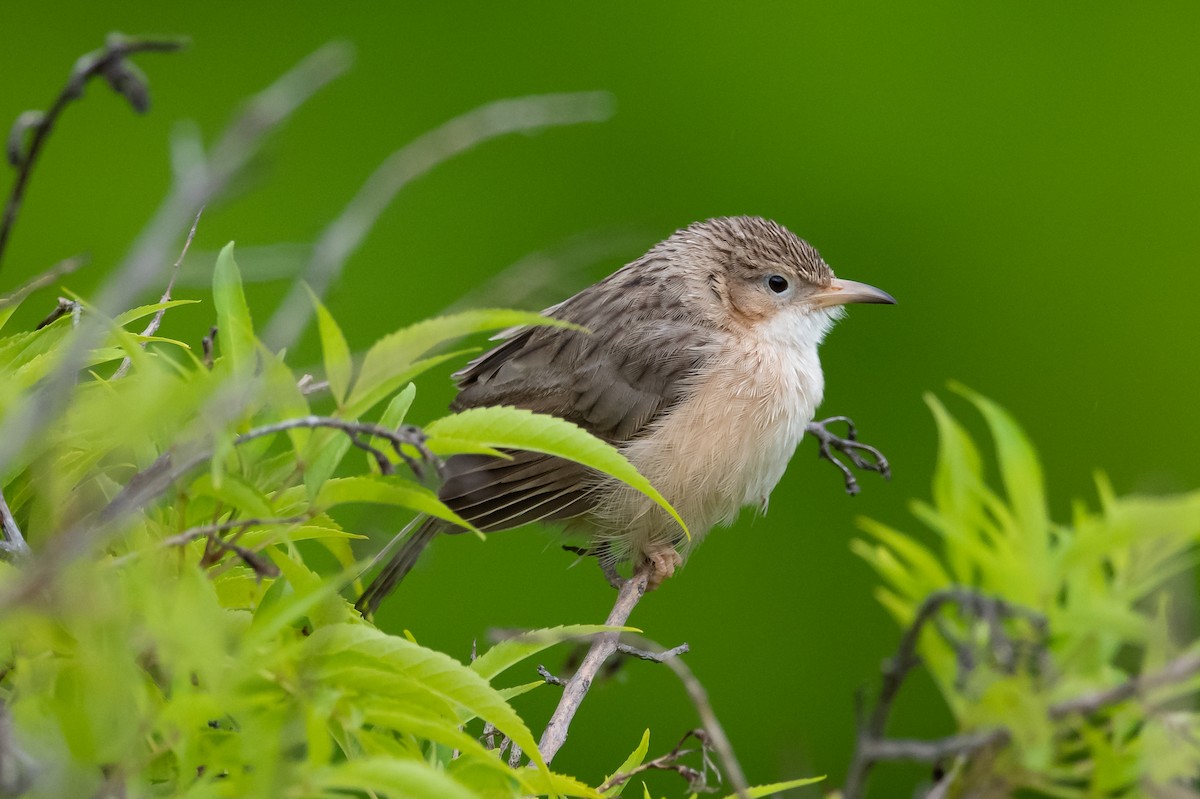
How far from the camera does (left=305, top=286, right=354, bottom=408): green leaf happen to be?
93 cm

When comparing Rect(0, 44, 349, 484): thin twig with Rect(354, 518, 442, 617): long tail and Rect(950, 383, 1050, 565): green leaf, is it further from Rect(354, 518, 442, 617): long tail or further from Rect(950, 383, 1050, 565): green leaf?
Rect(354, 518, 442, 617): long tail

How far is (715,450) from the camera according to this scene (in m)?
2.56

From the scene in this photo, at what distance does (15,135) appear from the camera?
87 cm

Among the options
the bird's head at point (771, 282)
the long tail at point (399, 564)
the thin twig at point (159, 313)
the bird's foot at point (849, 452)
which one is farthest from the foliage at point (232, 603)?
the bird's head at point (771, 282)

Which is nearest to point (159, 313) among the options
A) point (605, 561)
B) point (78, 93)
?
point (78, 93)

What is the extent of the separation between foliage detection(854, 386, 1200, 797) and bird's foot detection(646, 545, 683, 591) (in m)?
1.72

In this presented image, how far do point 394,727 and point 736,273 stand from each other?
212cm

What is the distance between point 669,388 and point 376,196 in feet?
6.01

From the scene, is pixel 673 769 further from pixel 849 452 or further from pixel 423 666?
pixel 849 452

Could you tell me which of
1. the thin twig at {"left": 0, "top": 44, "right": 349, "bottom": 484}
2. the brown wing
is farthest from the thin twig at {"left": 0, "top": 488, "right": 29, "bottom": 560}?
the brown wing

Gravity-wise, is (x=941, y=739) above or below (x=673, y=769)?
above

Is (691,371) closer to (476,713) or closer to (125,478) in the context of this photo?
(125,478)

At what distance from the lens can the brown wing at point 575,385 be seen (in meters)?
2.50

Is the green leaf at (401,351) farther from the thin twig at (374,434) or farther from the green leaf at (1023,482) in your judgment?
the green leaf at (1023,482)
